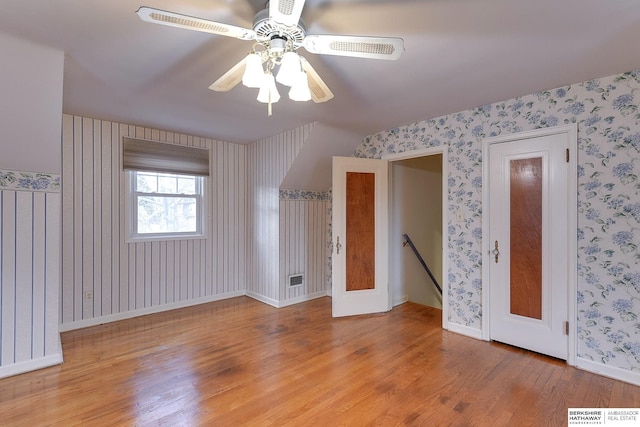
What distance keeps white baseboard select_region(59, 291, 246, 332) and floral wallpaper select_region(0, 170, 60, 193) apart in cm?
158

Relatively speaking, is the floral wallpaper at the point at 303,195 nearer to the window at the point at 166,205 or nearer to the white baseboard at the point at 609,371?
the window at the point at 166,205

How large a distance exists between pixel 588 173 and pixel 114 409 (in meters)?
3.78

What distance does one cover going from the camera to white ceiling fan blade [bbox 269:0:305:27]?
3.96 ft

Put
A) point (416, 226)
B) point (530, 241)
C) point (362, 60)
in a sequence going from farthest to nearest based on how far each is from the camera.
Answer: point (416, 226)
point (530, 241)
point (362, 60)

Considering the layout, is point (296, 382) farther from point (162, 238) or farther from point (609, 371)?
point (162, 238)

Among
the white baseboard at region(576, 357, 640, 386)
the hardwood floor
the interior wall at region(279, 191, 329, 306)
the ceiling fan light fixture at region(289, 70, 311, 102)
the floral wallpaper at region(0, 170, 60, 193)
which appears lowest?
the hardwood floor

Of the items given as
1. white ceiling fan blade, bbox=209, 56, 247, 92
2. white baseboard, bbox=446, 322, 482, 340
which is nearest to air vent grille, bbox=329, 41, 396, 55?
white ceiling fan blade, bbox=209, 56, 247, 92

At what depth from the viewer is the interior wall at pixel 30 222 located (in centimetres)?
213

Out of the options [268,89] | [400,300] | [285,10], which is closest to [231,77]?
[268,89]

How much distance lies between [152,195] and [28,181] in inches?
54.0

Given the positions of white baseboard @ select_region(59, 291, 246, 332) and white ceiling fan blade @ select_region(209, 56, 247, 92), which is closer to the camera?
white ceiling fan blade @ select_region(209, 56, 247, 92)

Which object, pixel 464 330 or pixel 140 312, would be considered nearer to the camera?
pixel 464 330

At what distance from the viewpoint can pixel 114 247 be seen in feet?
11.4

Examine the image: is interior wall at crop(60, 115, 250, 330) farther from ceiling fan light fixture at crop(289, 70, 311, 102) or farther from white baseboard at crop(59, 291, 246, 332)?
ceiling fan light fixture at crop(289, 70, 311, 102)
